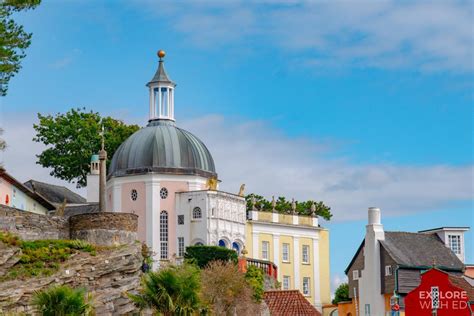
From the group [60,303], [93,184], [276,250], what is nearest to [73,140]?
[93,184]

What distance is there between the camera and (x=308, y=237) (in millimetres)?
90375

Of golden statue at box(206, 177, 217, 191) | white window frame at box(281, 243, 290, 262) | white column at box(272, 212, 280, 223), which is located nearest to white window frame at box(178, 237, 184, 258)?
golden statue at box(206, 177, 217, 191)

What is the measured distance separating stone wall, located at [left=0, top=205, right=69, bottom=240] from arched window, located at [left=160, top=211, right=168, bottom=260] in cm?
1999

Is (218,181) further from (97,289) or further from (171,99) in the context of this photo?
(97,289)

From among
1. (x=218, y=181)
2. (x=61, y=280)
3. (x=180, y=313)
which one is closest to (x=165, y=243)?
(x=218, y=181)

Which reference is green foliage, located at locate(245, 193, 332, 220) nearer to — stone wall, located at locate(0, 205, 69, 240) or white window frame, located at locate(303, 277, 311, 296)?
white window frame, located at locate(303, 277, 311, 296)

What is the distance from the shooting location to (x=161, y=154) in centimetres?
8244

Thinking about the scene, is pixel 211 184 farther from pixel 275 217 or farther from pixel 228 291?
pixel 228 291

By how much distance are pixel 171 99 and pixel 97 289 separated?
31.0 m

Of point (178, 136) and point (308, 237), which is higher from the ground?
point (178, 136)

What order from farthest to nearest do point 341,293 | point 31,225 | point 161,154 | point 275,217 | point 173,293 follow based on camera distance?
point 341,293 → point 275,217 → point 161,154 → point 31,225 → point 173,293

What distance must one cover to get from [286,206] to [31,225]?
3836 cm

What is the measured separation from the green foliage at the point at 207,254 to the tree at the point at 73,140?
64.5 feet

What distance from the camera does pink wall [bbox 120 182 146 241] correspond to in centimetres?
8200
